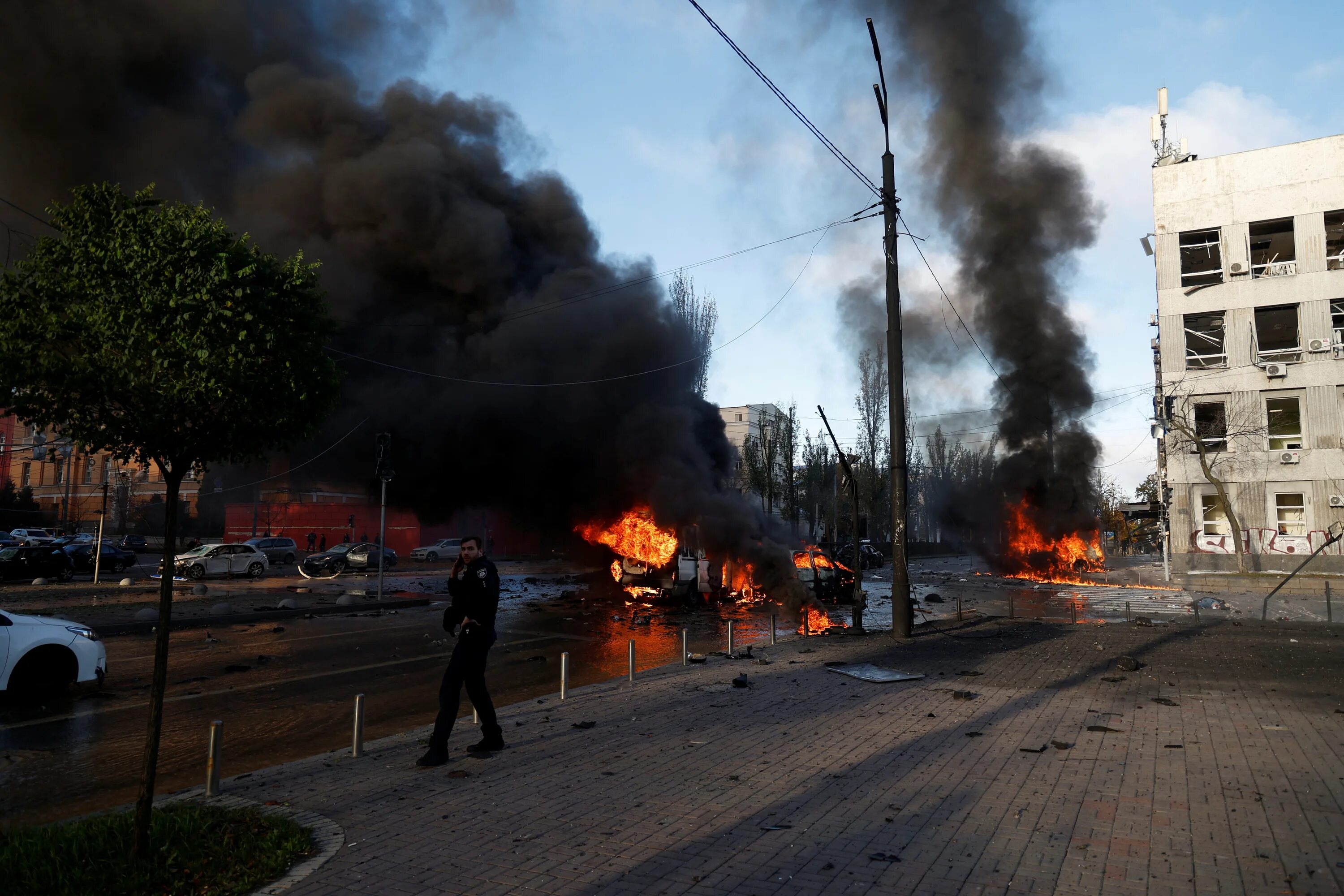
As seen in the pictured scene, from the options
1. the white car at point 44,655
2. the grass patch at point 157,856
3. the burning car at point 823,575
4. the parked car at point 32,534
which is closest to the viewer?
the grass patch at point 157,856

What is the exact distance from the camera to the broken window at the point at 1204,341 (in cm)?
2772

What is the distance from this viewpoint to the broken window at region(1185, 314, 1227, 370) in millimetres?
27719

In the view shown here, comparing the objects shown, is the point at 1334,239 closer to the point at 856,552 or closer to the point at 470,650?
the point at 856,552

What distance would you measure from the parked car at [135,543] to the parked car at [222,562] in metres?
18.6

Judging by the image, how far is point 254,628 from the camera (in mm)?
14625

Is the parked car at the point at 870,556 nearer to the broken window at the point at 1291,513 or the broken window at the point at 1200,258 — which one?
the broken window at the point at 1291,513

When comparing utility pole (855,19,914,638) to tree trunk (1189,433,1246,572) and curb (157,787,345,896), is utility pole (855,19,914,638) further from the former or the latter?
tree trunk (1189,433,1246,572)

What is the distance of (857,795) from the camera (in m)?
4.72

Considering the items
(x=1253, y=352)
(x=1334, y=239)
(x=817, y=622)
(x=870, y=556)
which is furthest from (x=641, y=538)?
(x=1334, y=239)

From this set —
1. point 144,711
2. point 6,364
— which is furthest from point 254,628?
point 6,364

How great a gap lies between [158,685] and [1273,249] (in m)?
35.3

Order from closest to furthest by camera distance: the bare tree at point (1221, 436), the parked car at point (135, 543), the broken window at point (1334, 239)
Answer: the broken window at point (1334, 239), the bare tree at point (1221, 436), the parked car at point (135, 543)

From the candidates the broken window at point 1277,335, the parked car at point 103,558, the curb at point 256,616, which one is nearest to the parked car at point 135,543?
the parked car at point 103,558

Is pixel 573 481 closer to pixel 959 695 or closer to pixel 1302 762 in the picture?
pixel 959 695
